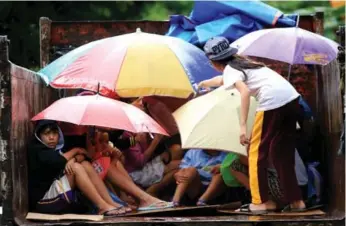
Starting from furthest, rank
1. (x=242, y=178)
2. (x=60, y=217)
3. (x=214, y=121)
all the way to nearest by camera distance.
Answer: (x=242, y=178) → (x=214, y=121) → (x=60, y=217)

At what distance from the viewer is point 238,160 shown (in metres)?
5.86

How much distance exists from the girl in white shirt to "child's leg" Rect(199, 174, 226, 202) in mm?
463

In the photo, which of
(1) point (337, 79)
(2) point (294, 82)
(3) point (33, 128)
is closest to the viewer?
(1) point (337, 79)

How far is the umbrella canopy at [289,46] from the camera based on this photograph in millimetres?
6258

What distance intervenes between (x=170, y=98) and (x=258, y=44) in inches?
28.1

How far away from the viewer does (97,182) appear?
5582mm

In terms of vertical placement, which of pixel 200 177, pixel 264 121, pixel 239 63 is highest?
pixel 239 63

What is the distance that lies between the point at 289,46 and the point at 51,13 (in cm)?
587

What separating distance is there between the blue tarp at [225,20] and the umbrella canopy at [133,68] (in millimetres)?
488

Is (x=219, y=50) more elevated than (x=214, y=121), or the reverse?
(x=219, y=50)

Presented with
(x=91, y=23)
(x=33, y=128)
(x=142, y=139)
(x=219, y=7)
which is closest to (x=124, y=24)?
(x=91, y=23)

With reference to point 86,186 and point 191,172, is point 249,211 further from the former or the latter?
point 86,186

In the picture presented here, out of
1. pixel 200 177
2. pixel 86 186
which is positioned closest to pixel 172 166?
pixel 200 177

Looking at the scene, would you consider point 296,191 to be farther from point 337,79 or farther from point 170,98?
point 170,98
